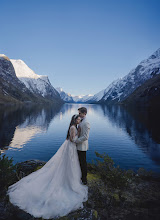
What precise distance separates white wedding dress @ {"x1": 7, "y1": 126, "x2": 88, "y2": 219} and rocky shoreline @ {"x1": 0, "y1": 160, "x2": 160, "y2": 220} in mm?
302

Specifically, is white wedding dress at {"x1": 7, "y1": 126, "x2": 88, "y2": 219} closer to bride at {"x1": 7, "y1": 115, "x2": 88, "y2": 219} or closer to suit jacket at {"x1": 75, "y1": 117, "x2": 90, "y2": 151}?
bride at {"x1": 7, "y1": 115, "x2": 88, "y2": 219}

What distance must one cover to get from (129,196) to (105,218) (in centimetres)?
209

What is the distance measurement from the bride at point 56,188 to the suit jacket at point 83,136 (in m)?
0.26

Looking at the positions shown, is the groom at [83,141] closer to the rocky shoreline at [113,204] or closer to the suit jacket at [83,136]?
the suit jacket at [83,136]

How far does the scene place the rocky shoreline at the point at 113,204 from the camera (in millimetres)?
5961

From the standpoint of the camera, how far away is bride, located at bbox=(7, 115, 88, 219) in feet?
20.1

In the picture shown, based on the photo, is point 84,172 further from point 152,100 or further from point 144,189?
point 152,100

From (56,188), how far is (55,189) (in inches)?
2.6

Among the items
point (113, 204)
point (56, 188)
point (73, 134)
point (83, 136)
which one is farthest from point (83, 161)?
point (113, 204)

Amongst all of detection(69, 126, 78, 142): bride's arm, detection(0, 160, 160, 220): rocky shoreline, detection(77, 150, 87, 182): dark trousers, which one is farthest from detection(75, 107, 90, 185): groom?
detection(0, 160, 160, 220): rocky shoreline

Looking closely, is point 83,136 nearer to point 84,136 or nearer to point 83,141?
point 84,136

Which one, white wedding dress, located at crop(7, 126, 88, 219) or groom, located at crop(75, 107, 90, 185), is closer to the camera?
white wedding dress, located at crop(7, 126, 88, 219)

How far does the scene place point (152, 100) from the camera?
12150cm

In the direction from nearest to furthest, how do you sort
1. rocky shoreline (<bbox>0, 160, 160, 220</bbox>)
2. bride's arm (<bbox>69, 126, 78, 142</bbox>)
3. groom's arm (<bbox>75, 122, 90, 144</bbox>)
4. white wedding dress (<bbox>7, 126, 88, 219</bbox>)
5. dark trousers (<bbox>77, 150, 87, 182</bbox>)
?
rocky shoreline (<bbox>0, 160, 160, 220</bbox>) < white wedding dress (<bbox>7, 126, 88, 219</bbox>) < groom's arm (<bbox>75, 122, 90, 144</bbox>) < bride's arm (<bbox>69, 126, 78, 142</bbox>) < dark trousers (<bbox>77, 150, 87, 182</bbox>)
